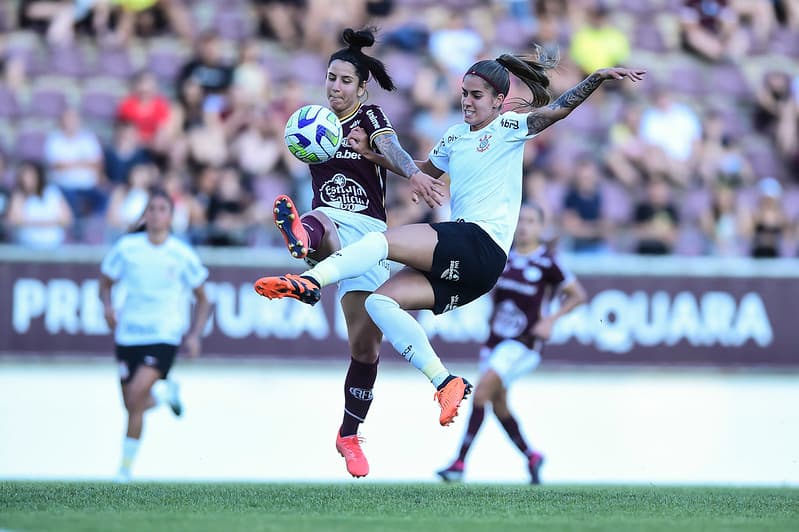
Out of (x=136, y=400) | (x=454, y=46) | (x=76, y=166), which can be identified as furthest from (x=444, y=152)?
(x=454, y=46)

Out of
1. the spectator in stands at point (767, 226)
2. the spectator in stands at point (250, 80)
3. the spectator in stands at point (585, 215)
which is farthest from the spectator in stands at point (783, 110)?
the spectator in stands at point (250, 80)

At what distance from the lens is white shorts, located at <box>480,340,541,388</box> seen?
1108 cm

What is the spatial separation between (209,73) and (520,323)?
333 inches

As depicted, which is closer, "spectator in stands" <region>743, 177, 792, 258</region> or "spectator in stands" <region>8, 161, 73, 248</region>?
"spectator in stands" <region>8, 161, 73, 248</region>

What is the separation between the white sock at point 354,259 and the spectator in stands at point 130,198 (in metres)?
Result: 9.41

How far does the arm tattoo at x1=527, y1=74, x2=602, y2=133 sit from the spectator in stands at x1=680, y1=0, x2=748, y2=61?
13842 millimetres

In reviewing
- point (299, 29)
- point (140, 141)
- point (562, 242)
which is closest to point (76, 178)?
point (140, 141)

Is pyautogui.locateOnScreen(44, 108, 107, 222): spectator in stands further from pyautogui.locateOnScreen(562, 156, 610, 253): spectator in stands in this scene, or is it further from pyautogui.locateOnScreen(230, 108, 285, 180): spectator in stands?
pyautogui.locateOnScreen(562, 156, 610, 253): spectator in stands

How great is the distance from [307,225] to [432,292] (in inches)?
32.1

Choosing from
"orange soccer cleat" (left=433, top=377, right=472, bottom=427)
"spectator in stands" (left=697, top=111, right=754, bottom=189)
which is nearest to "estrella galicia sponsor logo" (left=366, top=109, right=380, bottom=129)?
"orange soccer cleat" (left=433, top=377, right=472, bottom=427)

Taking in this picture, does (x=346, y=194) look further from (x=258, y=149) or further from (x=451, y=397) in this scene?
(x=258, y=149)

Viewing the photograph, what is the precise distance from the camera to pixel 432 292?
7926 millimetres

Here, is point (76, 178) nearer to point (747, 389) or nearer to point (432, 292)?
point (747, 389)

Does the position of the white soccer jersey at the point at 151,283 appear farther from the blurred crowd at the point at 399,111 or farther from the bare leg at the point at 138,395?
the blurred crowd at the point at 399,111
